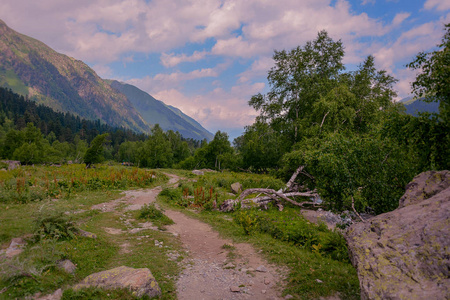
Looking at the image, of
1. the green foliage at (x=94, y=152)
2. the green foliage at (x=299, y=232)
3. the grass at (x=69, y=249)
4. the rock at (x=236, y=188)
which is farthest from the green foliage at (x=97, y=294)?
the green foliage at (x=94, y=152)

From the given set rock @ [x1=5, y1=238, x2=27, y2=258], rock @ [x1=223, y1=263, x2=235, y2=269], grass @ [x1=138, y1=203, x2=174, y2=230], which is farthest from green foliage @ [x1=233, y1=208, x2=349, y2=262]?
rock @ [x1=5, y1=238, x2=27, y2=258]

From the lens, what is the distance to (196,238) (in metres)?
10.8

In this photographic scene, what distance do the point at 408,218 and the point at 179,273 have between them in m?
6.49

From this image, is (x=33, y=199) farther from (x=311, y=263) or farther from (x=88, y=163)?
(x=88, y=163)

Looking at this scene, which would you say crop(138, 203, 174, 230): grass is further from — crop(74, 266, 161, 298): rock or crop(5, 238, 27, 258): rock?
crop(74, 266, 161, 298): rock

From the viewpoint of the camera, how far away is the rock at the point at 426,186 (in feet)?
18.3

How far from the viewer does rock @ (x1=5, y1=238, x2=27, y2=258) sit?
690 centimetres

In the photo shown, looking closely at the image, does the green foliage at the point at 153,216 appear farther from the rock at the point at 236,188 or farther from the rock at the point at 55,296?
the rock at the point at 236,188

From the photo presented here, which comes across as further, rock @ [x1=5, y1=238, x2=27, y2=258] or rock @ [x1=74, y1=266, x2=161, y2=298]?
rock @ [x1=5, y1=238, x2=27, y2=258]

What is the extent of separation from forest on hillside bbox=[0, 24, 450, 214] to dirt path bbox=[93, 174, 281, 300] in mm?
3595

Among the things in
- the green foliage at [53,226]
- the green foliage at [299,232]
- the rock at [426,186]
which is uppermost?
the rock at [426,186]

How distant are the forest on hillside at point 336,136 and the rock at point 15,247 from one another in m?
10.5

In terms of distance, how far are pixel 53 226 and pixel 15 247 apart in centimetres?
114

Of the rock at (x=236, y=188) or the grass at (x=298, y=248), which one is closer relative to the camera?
the grass at (x=298, y=248)
